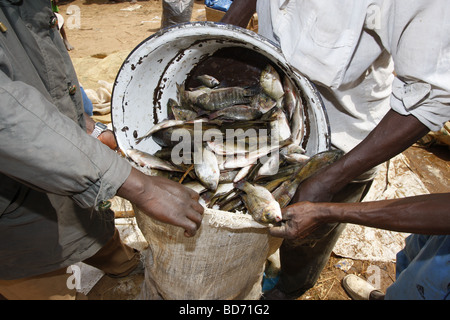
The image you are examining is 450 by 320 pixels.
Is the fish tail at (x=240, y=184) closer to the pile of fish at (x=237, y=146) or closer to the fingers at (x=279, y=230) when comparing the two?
the pile of fish at (x=237, y=146)

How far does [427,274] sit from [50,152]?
1.77 meters

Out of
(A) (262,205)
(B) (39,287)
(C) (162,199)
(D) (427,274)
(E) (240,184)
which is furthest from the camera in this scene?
(B) (39,287)

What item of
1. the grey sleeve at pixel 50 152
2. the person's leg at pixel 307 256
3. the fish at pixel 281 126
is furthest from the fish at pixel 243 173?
the grey sleeve at pixel 50 152

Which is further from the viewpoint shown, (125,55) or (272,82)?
(125,55)

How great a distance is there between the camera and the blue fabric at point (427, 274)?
60.6 inches

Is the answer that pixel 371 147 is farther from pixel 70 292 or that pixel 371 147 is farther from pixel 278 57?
pixel 70 292

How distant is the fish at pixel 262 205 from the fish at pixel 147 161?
48cm

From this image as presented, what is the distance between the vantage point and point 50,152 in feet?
3.61

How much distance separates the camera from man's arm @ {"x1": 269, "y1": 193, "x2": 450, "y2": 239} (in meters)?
1.22

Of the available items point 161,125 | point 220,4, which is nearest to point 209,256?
point 161,125

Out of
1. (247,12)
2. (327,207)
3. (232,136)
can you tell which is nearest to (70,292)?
(232,136)

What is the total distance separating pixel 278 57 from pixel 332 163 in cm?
55

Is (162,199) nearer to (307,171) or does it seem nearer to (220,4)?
(307,171)

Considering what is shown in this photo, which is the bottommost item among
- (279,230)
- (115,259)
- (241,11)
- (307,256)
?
(115,259)
